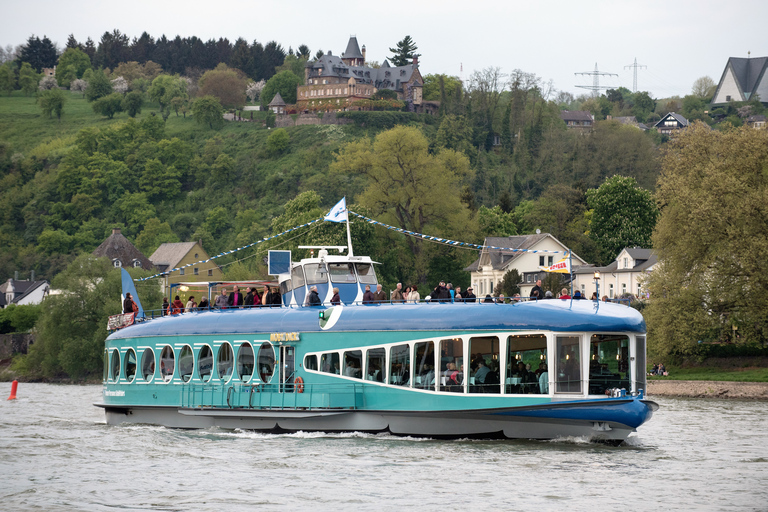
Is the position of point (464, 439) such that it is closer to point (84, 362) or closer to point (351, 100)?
point (84, 362)

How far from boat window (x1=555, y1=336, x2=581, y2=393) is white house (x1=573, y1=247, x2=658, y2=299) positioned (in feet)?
199

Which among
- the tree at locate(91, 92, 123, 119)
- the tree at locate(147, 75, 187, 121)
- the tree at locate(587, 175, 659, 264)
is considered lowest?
the tree at locate(587, 175, 659, 264)

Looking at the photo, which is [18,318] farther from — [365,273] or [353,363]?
[353,363]

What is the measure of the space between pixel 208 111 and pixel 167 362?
150542mm

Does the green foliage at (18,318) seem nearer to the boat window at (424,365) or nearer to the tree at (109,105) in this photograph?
the boat window at (424,365)

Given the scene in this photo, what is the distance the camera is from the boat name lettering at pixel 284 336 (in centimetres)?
2686

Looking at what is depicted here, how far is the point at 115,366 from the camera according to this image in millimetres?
32969

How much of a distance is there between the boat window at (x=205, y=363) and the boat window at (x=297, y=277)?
3401 mm

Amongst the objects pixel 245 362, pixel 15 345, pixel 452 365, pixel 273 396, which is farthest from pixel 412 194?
pixel 452 365

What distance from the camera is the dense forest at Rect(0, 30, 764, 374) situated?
316 ft

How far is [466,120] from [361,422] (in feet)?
435

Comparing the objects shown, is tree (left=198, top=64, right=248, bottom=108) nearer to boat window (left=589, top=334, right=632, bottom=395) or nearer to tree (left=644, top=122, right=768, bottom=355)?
tree (left=644, top=122, right=768, bottom=355)

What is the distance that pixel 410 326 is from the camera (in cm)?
2470

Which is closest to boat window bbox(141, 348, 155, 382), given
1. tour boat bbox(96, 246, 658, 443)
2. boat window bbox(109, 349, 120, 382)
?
tour boat bbox(96, 246, 658, 443)
